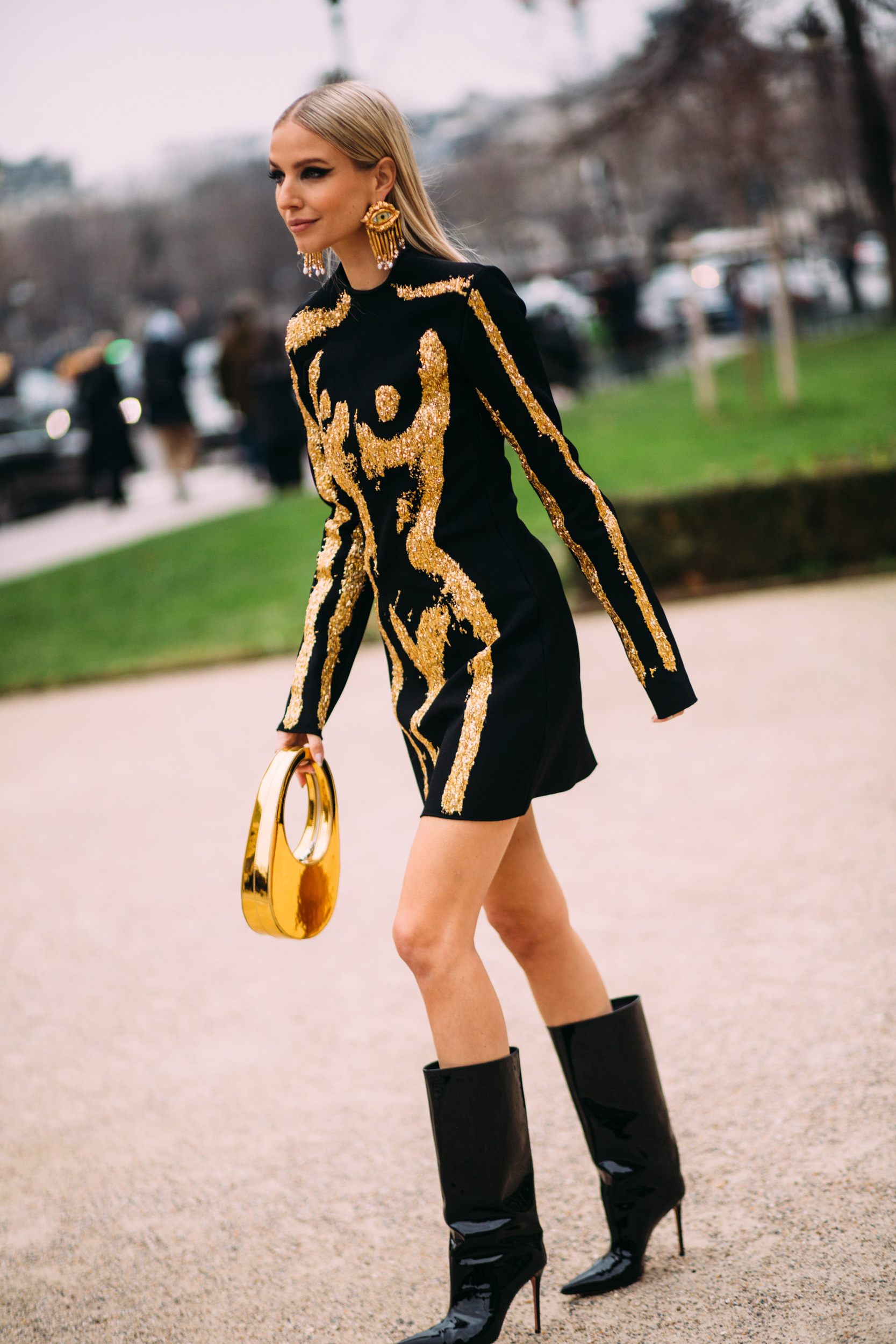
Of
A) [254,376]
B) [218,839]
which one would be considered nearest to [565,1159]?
[218,839]

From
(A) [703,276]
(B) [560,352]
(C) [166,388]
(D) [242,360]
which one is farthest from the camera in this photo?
(B) [560,352]

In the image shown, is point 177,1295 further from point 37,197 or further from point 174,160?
point 37,197

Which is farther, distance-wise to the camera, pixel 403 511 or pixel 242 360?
pixel 242 360

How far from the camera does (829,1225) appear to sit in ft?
8.18

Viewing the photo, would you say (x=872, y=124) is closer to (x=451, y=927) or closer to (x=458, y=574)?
(x=458, y=574)

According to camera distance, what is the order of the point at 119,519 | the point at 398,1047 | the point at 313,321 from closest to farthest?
the point at 313,321, the point at 398,1047, the point at 119,519

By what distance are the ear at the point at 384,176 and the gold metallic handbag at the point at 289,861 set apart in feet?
3.16

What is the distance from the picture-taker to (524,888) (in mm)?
2373

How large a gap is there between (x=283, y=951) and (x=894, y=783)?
7.24ft

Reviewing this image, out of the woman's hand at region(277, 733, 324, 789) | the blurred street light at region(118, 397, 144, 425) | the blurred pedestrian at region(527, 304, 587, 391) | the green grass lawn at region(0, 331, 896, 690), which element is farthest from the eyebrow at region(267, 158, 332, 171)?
the blurred pedestrian at region(527, 304, 587, 391)

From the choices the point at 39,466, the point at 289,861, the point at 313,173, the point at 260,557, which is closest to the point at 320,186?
the point at 313,173

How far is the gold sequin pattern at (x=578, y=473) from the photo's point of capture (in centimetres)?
218

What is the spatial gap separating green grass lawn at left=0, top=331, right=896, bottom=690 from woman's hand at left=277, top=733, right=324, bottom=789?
623 centimetres

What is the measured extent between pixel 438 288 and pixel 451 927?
1.01 meters
